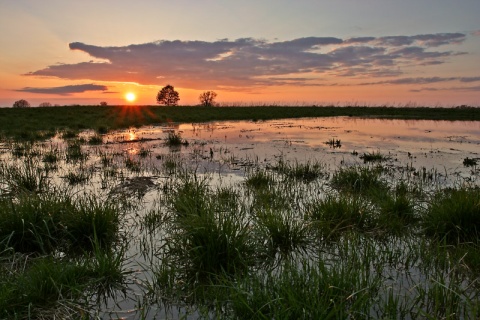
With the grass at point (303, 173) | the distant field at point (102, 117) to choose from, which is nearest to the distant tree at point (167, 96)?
the distant field at point (102, 117)

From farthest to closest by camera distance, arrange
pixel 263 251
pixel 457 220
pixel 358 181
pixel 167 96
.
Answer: pixel 167 96, pixel 358 181, pixel 457 220, pixel 263 251

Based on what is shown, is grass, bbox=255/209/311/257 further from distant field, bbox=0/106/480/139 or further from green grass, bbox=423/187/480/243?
distant field, bbox=0/106/480/139

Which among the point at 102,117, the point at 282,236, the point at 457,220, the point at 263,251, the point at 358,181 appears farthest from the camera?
the point at 102,117

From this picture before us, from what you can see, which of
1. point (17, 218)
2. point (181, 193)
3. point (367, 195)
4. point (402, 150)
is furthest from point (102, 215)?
point (402, 150)

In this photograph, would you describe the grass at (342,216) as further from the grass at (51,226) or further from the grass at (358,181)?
the grass at (51,226)

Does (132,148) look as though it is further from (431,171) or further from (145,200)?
(431,171)

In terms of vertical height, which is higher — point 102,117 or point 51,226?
point 102,117

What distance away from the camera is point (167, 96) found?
118062 mm

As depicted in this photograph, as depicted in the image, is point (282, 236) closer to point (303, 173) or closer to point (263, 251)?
point (263, 251)

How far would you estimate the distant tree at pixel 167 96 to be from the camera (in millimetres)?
117606

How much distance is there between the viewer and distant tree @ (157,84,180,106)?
11761 centimetres

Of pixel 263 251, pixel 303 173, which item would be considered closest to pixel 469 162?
pixel 303 173

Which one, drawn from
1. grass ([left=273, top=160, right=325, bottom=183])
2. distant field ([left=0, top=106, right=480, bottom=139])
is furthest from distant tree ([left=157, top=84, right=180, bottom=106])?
grass ([left=273, top=160, right=325, bottom=183])

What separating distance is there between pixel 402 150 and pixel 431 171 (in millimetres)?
5299
